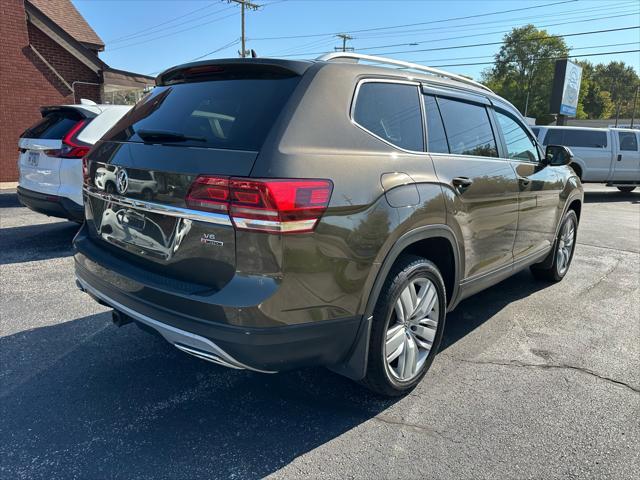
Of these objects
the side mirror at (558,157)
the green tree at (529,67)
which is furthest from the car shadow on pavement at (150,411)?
the green tree at (529,67)

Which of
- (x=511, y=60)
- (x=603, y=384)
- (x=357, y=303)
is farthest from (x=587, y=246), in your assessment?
(x=511, y=60)

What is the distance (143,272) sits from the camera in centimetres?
255

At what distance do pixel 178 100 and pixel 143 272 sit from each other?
1044mm

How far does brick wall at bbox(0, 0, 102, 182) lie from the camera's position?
12.1 m

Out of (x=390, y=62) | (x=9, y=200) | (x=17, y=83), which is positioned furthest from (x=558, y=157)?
(x=17, y=83)

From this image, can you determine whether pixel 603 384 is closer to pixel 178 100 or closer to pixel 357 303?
pixel 357 303

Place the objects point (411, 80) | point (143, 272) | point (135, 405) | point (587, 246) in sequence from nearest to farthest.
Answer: point (143, 272), point (135, 405), point (411, 80), point (587, 246)

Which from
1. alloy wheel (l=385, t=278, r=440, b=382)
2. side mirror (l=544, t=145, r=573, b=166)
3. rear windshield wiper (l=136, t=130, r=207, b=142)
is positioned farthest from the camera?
side mirror (l=544, t=145, r=573, b=166)

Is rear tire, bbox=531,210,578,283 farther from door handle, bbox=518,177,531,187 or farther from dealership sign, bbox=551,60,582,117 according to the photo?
dealership sign, bbox=551,60,582,117

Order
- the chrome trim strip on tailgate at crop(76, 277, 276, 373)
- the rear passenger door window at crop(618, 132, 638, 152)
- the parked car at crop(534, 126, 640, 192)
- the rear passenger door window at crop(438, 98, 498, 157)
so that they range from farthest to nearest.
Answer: the rear passenger door window at crop(618, 132, 638, 152) → the parked car at crop(534, 126, 640, 192) → the rear passenger door window at crop(438, 98, 498, 157) → the chrome trim strip on tailgate at crop(76, 277, 276, 373)

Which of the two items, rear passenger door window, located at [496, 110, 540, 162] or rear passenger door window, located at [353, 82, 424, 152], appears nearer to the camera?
rear passenger door window, located at [353, 82, 424, 152]

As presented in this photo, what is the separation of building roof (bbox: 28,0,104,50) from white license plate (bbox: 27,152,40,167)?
10.5 metres

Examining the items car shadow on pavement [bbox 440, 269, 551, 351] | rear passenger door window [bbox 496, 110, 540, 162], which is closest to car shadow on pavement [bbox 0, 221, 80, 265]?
car shadow on pavement [bbox 440, 269, 551, 351]

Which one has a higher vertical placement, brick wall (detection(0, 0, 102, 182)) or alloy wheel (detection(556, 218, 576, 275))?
brick wall (detection(0, 0, 102, 182))
